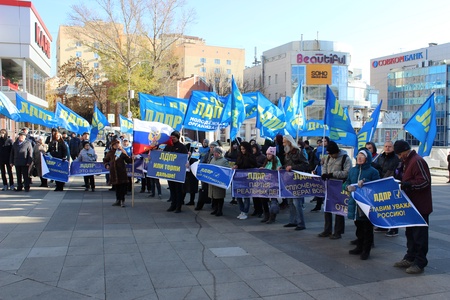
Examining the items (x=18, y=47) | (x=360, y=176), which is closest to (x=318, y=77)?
(x=18, y=47)

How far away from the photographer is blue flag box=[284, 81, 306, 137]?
14.0 m

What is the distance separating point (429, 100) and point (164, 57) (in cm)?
3873

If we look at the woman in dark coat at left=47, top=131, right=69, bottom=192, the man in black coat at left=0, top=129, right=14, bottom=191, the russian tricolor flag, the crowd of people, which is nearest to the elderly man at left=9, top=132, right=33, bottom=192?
the crowd of people

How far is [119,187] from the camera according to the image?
10.6 meters

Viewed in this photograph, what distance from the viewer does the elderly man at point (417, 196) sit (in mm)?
5711

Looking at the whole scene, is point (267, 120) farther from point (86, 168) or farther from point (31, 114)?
point (31, 114)

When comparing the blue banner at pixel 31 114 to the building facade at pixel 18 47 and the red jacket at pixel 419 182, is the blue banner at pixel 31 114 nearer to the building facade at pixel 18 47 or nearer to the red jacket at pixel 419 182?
the red jacket at pixel 419 182

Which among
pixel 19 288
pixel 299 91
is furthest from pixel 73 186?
pixel 19 288

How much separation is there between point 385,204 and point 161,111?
844 centimetres

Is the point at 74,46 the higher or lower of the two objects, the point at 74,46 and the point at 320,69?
the higher

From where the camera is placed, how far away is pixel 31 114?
13.9 m

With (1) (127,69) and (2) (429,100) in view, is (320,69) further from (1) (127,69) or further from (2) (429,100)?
(2) (429,100)

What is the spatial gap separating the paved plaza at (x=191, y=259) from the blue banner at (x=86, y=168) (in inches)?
127

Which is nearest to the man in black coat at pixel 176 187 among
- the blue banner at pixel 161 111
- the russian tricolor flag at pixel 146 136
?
the russian tricolor flag at pixel 146 136
